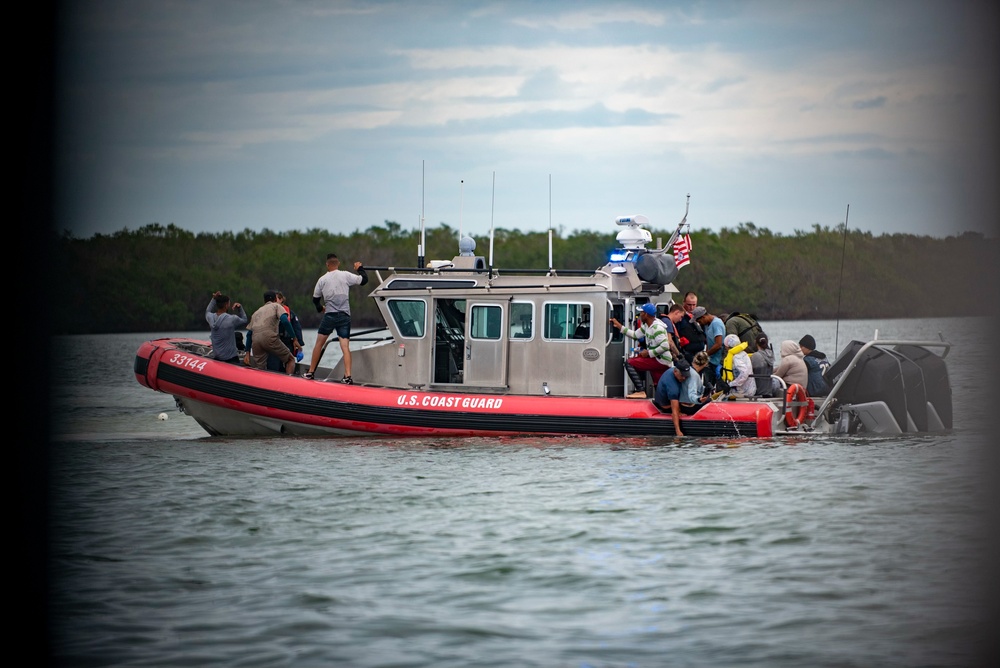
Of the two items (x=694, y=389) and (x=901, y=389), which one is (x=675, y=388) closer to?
(x=694, y=389)

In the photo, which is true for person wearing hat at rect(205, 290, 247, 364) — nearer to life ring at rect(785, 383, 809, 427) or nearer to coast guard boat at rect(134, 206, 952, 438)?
coast guard boat at rect(134, 206, 952, 438)

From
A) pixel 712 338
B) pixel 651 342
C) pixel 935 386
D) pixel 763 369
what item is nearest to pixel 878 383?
pixel 935 386

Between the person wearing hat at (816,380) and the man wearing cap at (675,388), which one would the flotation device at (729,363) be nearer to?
the man wearing cap at (675,388)

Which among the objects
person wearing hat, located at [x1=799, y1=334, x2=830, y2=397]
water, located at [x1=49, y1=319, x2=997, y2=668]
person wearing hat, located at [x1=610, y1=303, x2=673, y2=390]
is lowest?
water, located at [x1=49, y1=319, x2=997, y2=668]

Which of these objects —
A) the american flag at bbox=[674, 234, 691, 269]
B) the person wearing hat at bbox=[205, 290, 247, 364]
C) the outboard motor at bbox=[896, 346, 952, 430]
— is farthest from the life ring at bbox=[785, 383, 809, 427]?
the person wearing hat at bbox=[205, 290, 247, 364]

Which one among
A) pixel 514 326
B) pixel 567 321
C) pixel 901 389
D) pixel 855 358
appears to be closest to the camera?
pixel 855 358

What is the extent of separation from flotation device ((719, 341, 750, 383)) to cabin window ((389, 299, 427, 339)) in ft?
11.7

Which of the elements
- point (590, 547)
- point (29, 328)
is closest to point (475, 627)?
point (590, 547)

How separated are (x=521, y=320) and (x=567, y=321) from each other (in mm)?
542

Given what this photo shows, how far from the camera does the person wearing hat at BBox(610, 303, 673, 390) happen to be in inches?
502

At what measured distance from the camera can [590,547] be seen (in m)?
9.09

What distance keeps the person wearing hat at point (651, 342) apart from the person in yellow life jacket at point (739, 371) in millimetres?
900

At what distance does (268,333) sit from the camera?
1430cm

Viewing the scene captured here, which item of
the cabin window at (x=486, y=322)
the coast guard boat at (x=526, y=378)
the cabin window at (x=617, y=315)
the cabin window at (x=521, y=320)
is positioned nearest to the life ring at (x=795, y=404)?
the coast guard boat at (x=526, y=378)
